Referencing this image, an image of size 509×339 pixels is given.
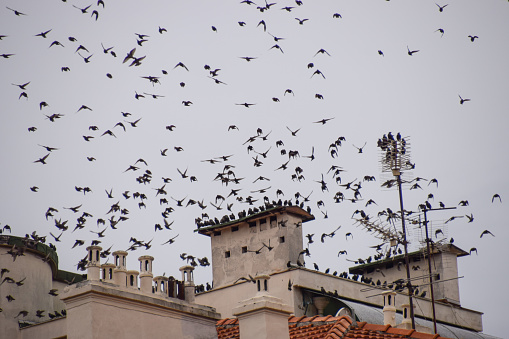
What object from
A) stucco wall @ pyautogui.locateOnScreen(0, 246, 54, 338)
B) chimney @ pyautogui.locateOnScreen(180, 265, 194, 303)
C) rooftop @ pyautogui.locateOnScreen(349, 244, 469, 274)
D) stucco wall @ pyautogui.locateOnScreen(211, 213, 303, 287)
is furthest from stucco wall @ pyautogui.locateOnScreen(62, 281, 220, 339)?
rooftop @ pyautogui.locateOnScreen(349, 244, 469, 274)

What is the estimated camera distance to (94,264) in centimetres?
1859

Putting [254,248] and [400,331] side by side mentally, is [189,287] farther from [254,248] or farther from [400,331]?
[254,248]

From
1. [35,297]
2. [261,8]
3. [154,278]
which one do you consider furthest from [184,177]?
[35,297]

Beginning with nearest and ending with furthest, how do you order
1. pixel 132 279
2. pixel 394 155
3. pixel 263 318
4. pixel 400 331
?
pixel 263 318
pixel 132 279
pixel 400 331
pixel 394 155

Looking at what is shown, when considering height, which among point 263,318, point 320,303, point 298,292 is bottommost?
point 263,318

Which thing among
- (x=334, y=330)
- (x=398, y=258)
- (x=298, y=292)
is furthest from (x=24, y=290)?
(x=334, y=330)

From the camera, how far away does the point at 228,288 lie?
38.5m

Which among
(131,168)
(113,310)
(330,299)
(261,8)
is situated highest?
(261,8)

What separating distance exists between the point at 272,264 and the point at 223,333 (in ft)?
56.1

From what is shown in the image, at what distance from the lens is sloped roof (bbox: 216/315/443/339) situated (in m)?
21.0

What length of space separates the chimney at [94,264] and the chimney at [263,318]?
290 centimetres

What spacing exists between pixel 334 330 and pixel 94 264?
18.2 feet

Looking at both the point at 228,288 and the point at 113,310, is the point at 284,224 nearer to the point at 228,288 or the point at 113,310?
the point at 228,288

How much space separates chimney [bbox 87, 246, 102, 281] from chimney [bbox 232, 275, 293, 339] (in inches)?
114
